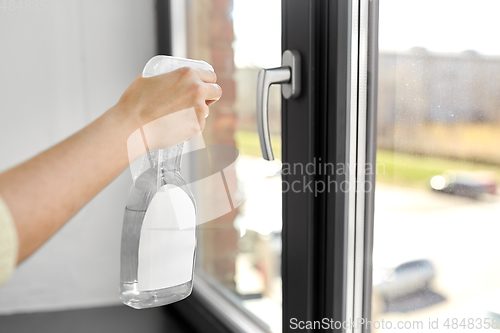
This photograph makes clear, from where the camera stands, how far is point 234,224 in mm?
810

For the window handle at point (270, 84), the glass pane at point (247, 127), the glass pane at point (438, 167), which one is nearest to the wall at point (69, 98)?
the glass pane at point (247, 127)

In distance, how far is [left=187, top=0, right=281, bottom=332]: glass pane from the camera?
0.64 meters

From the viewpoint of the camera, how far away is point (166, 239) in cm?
42

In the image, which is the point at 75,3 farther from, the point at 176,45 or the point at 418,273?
the point at 418,273

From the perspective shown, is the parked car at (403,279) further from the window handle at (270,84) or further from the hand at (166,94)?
the hand at (166,94)

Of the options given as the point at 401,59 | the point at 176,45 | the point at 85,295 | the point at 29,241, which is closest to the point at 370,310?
the point at 401,59

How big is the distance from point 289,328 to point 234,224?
249 millimetres

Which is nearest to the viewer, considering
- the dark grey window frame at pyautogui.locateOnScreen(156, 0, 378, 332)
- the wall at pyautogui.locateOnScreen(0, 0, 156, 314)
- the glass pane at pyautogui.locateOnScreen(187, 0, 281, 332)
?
the dark grey window frame at pyautogui.locateOnScreen(156, 0, 378, 332)

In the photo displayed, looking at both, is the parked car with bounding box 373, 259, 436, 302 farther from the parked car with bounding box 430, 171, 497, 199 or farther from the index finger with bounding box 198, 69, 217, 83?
the index finger with bounding box 198, 69, 217, 83

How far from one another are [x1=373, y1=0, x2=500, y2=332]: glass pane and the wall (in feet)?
1.64

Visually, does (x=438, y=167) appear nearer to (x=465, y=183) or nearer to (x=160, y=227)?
(x=465, y=183)

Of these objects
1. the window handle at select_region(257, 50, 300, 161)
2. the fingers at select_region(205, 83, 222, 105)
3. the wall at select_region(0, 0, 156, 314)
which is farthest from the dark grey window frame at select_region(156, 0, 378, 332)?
the wall at select_region(0, 0, 156, 314)

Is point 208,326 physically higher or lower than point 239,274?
lower

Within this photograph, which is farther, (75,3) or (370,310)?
(75,3)
